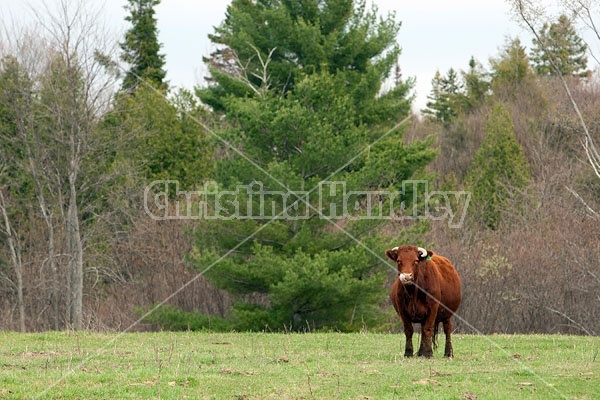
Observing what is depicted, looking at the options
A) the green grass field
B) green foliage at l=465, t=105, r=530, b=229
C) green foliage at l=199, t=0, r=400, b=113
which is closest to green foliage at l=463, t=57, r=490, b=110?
green foliage at l=465, t=105, r=530, b=229

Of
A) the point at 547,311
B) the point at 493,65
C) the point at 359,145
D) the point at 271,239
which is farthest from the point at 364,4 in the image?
the point at 493,65

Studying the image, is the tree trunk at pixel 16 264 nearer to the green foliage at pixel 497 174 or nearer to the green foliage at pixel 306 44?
the green foliage at pixel 306 44

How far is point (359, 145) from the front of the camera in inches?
1006

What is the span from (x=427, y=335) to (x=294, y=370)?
8.85ft

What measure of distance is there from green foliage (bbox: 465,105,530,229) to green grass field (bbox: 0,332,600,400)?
25461mm

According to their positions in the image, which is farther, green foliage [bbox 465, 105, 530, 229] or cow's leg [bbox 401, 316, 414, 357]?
green foliage [bbox 465, 105, 530, 229]

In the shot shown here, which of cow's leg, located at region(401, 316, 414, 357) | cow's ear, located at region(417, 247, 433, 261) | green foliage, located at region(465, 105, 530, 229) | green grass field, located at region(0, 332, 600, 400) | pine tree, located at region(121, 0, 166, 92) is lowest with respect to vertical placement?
green grass field, located at region(0, 332, 600, 400)

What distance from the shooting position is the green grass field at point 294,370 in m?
10.0

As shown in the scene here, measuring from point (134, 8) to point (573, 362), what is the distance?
42.0 m

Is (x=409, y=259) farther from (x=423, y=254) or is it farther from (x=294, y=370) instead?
(x=294, y=370)

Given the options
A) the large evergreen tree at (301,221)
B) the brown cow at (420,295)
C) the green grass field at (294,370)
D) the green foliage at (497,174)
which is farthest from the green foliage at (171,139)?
the brown cow at (420,295)

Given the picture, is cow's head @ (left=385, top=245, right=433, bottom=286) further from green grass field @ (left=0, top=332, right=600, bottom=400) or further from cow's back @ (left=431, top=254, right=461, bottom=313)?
green grass field @ (left=0, top=332, right=600, bottom=400)

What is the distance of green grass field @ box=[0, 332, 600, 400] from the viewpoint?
10000 millimetres

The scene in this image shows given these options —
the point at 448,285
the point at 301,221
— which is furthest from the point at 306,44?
the point at 448,285
